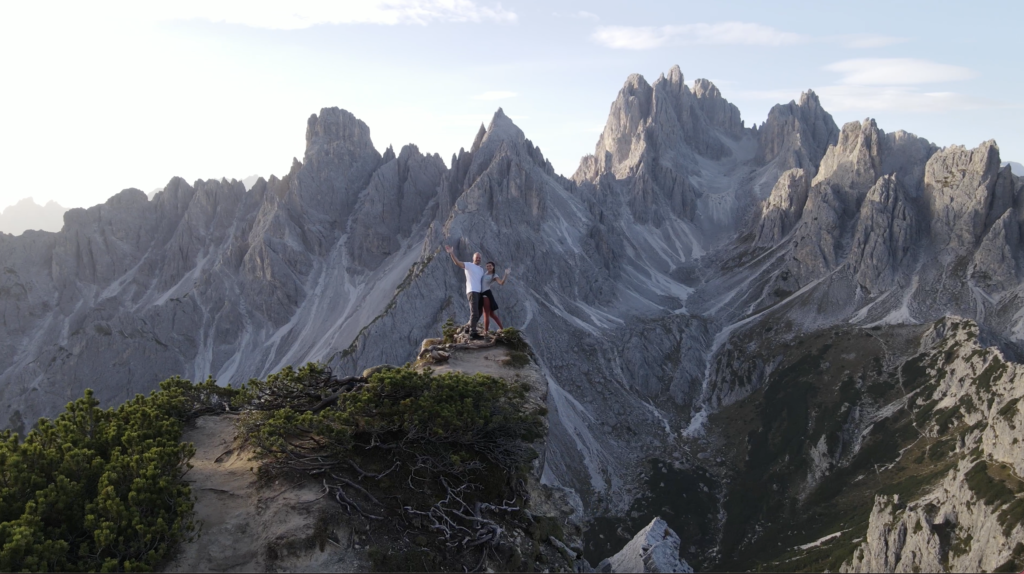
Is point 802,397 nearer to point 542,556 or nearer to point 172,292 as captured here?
point 542,556

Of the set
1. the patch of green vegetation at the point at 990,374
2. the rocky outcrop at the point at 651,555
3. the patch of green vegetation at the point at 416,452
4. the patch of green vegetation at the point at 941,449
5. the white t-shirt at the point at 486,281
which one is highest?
the white t-shirt at the point at 486,281

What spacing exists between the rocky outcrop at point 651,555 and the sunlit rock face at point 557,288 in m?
78.4

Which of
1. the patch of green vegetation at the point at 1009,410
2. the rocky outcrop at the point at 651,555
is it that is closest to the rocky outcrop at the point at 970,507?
the patch of green vegetation at the point at 1009,410

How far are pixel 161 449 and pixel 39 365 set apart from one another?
147626mm

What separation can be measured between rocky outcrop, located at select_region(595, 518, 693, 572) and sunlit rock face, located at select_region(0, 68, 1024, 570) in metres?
78.4

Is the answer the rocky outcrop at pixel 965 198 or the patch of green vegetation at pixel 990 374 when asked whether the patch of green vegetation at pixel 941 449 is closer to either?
the patch of green vegetation at pixel 990 374

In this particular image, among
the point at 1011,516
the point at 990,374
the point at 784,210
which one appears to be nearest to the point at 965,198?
the point at 784,210

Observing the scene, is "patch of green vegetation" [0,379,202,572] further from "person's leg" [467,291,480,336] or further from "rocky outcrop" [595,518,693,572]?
"rocky outcrop" [595,518,693,572]

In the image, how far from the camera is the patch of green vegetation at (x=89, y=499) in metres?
11.6

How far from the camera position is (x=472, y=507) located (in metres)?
Result: 16.1

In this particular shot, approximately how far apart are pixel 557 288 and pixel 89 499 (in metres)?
140

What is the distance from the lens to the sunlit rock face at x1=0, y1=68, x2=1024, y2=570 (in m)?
121

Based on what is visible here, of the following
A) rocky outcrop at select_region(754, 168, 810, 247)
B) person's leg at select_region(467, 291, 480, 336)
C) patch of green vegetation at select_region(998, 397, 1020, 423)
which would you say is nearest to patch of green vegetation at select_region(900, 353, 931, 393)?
patch of green vegetation at select_region(998, 397, 1020, 423)

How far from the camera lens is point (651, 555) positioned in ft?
60.0
